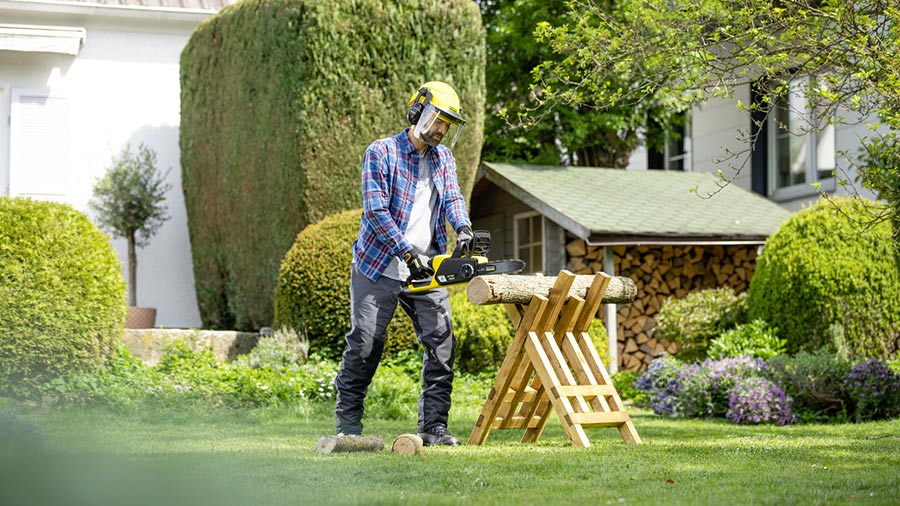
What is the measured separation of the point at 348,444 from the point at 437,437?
657 millimetres

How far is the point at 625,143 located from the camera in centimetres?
1772

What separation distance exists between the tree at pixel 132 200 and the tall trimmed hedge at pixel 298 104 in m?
0.91

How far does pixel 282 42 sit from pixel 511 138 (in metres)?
6.13

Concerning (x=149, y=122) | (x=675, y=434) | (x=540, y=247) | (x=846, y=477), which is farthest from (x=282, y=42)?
(x=846, y=477)

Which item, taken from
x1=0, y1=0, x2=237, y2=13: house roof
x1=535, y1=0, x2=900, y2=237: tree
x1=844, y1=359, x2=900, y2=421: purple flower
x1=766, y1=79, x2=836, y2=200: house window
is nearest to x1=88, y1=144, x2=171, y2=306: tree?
x1=0, y1=0, x2=237, y2=13: house roof

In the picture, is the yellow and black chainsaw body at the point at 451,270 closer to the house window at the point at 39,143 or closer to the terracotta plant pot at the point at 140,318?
the terracotta plant pot at the point at 140,318

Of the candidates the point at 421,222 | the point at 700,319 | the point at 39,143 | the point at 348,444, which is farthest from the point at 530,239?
the point at 348,444

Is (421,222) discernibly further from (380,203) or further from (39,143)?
(39,143)

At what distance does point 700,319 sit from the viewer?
38.6 feet

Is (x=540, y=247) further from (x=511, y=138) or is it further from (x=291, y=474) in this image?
(x=291, y=474)

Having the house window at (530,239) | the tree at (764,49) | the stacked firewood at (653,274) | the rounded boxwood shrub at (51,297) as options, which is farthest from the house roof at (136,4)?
the tree at (764,49)

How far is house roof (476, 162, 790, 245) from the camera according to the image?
42.3 feet

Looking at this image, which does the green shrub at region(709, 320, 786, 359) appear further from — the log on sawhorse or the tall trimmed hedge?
the log on sawhorse

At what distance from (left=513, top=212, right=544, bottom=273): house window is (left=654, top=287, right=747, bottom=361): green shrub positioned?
2484 mm
